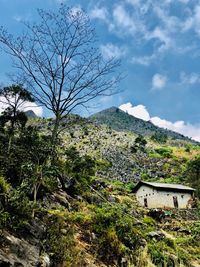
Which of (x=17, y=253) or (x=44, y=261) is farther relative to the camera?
(x=44, y=261)

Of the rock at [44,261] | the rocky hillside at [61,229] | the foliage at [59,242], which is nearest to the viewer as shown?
the rock at [44,261]

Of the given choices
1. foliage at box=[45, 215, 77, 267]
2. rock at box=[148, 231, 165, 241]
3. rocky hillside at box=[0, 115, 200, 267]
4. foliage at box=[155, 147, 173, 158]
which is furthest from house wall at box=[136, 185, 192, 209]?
foliage at box=[155, 147, 173, 158]

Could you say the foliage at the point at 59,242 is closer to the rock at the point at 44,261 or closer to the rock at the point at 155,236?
the rock at the point at 44,261

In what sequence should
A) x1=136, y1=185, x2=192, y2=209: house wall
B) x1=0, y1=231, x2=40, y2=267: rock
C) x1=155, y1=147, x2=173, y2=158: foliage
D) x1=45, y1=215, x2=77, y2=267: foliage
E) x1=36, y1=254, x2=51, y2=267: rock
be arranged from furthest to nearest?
1. x1=155, y1=147, x2=173, y2=158: foliage
2. x1=136, y1=185, x2=192, y2=209: house wall
3. x1=45, y1=215, x2=77, y2=267: foliage
4. x1=36, y1=254, x2=51, y2=267: rock
5. x1=0, y1=231, x2=40, y2=267: rock

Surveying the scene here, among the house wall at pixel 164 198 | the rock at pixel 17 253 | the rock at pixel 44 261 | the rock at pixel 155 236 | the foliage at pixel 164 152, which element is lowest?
the house wall at pixel 164 198

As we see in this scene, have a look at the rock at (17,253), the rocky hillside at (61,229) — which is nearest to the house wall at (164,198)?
the rocky hillside at (61,229)

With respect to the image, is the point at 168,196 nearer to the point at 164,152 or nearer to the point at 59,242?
the point at 59,242

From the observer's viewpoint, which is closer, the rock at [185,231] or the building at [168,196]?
the rock at [185,231]

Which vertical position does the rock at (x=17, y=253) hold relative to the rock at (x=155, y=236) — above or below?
above

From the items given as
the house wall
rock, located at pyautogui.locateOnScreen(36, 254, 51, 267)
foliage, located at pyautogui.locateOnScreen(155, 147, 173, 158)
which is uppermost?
foliage, located at pyautogui.locateOnScreen(155, 147, 173, 158)

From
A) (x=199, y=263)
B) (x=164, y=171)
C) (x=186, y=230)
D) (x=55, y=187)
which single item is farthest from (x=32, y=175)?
(x=164, y=171)

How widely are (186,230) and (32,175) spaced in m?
12.6

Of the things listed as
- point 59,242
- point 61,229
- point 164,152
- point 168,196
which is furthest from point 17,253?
point 164,152

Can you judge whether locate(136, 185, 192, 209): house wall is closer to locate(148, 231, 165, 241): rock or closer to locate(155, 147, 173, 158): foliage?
locate(148, 231, 165, 241): rock
